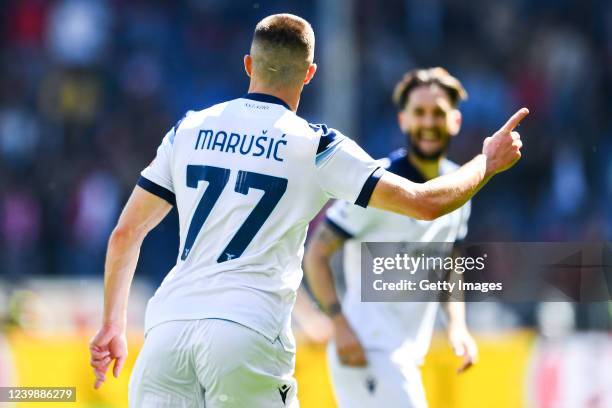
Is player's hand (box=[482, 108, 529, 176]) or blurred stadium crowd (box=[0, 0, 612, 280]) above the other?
blurred stadium crowd (box=[0, 0, 612, 280])

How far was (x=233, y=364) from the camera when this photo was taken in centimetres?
391

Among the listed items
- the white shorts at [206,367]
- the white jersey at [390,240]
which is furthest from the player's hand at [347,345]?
the white shorts at [206,367]

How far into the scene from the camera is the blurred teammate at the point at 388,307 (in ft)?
19.2

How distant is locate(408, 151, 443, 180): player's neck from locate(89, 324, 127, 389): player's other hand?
2.32 meters

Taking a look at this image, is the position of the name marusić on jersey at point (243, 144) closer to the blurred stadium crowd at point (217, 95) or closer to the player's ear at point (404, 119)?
the player's ear at point (404, 119)

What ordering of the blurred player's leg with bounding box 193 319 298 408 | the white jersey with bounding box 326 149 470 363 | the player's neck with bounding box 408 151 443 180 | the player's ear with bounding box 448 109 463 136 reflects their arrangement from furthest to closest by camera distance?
the player's ear with bounding box 448 109 463 136
the player's neck with bounding box 408 151 443 180
the white jersey with bounding box 326 149 470 363
the blurred player's leg with bounding box 193 319 298 408

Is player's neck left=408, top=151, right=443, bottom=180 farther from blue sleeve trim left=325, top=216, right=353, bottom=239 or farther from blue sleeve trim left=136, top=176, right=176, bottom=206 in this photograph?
blue sleeve trim left=136, top=176, right=176, bottom=206

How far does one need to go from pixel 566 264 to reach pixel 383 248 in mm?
1066

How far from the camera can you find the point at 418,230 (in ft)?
19.9

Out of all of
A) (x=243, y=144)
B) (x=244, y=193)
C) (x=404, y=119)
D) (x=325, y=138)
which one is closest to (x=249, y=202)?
(x=244, y=193)

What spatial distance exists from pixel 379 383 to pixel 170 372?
82.3 inches

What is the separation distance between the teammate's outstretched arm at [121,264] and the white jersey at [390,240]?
1868 millimetres

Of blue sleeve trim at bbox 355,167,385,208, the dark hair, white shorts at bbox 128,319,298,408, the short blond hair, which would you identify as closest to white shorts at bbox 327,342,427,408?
the dark hair

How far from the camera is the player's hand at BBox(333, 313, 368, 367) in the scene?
230 inches
